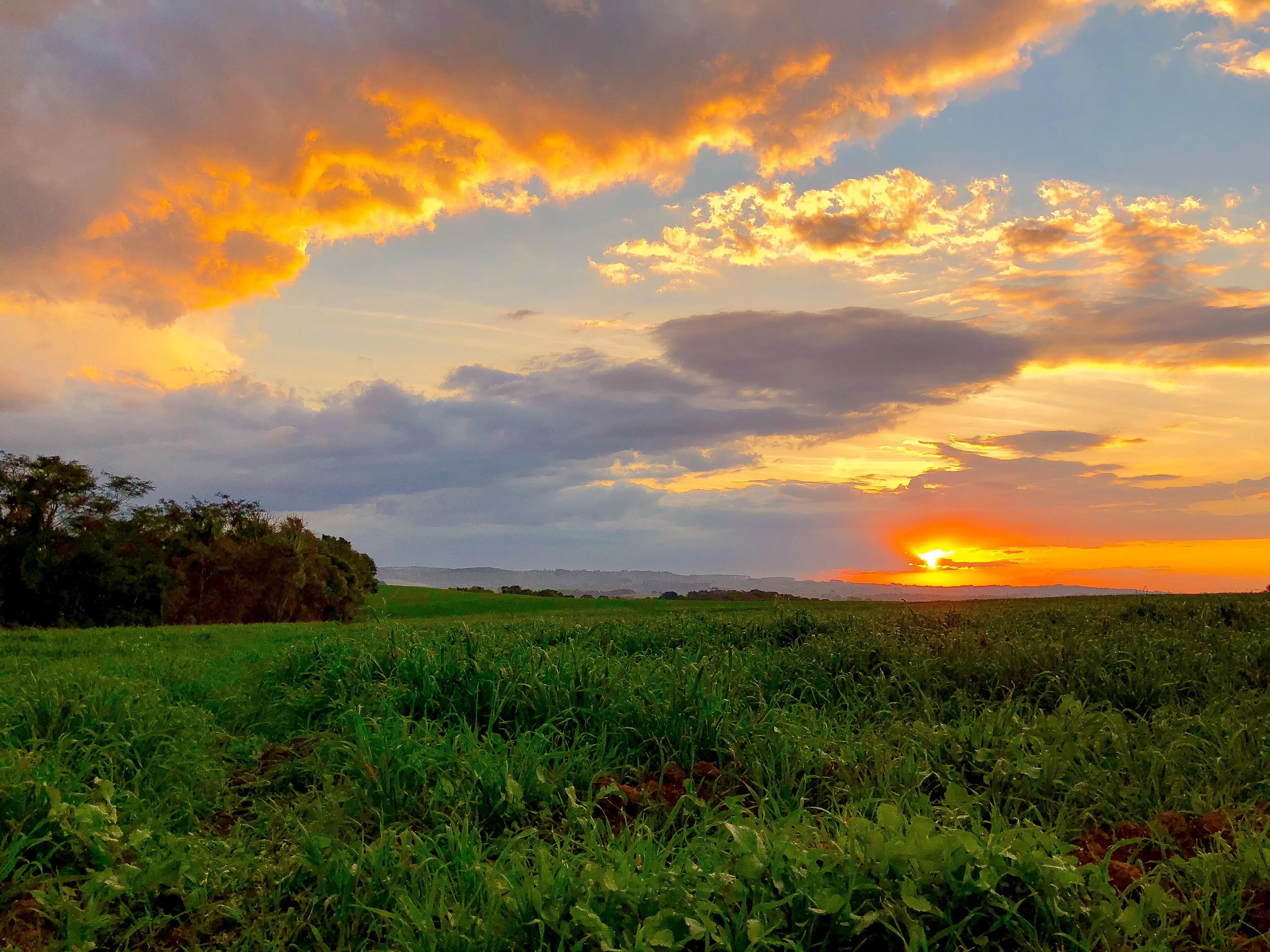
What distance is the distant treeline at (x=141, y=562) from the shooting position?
26.3 metres

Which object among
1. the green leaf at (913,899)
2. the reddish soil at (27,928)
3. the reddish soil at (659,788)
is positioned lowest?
the reddish soil at (27,928)

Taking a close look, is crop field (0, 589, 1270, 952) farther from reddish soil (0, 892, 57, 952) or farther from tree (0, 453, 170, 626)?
tree (0, 453, 170, 626)

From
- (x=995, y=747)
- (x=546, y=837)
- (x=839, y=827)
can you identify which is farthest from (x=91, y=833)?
(x=995, y=747)

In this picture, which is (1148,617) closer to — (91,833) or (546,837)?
(546,837)

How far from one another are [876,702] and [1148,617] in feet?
24.2

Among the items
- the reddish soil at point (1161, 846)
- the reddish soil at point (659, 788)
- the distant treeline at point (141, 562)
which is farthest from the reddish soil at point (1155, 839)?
the distant treeline at point (141, 562)

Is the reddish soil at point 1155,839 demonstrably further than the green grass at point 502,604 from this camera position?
No

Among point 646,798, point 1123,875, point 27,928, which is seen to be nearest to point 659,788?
point 646,798

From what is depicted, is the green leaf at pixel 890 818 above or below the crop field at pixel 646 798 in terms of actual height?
above

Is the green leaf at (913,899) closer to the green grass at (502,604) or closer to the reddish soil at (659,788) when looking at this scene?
the reddish soil at (659,788)

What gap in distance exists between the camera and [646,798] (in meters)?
4.78

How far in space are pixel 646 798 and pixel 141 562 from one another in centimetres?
2719

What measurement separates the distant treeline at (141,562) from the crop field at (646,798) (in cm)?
2013

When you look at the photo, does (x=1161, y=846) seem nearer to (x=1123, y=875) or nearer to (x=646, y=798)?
(x=1123, y=875)
